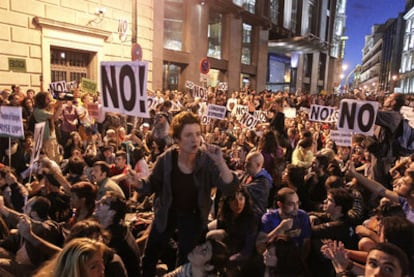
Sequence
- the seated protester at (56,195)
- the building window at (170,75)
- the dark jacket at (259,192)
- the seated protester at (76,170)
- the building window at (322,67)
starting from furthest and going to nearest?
the building window at (322,67) → the building window at (170,75) → the seated protester at (76,170) → the seated protester at (56,195) → the dark jacket at (259,192)

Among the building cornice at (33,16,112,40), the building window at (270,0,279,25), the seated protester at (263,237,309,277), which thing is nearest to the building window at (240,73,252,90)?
the building window at (270,0,279,25)

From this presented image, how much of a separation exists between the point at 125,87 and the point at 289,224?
2218 millimetres

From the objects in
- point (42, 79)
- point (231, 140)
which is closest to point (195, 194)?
point (231, 140)

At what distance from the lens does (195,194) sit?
3334 mm

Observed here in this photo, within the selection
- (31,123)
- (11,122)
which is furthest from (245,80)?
(11,122)

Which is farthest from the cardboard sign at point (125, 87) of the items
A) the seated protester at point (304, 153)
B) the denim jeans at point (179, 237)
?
the seated protester at point (304, 153)

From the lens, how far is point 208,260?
2883 mm

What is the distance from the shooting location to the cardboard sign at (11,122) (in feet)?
17.2

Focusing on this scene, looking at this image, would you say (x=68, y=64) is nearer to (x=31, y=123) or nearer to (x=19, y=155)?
(x=31, y=123)

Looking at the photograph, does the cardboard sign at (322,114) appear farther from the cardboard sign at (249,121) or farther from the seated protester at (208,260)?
the seated protester at (208,260)

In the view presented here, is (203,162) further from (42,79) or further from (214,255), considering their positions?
(42,79)

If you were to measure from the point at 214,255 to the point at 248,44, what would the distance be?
2719 centimetres

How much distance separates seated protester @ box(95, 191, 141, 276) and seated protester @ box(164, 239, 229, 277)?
28.7 inches

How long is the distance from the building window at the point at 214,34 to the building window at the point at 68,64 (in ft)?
35.5
